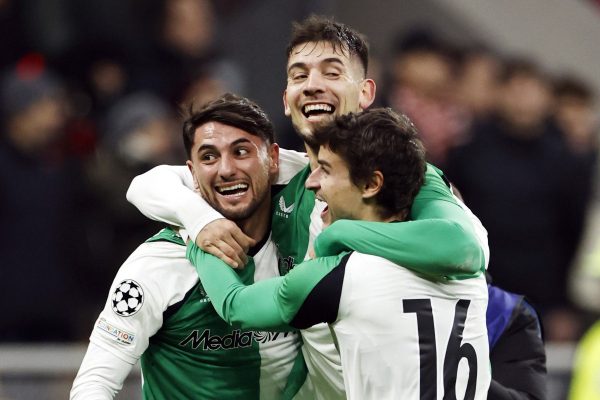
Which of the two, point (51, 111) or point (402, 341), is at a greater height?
point (51, 111)

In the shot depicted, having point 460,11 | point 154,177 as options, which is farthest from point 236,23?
point 154,177

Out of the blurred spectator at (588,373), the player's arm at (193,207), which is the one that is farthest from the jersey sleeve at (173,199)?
the blurred spectator at (588,373)

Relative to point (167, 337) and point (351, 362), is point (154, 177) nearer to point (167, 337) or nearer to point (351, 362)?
point (167, 337)

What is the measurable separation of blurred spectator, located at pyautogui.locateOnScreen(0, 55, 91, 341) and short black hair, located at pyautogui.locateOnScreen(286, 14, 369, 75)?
9.76 feet

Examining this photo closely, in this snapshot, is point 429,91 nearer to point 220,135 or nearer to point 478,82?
point 478,82

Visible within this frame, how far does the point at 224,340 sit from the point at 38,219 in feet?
10.5

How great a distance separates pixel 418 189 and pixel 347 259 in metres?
0.36

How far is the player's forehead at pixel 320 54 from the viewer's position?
4824 mm

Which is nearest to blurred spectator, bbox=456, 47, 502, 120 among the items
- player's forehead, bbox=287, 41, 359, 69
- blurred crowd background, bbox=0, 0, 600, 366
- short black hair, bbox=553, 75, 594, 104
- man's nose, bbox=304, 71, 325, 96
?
blurred crowd background, bbox=0, 0, 600, 366

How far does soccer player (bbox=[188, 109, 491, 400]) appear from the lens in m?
4.00

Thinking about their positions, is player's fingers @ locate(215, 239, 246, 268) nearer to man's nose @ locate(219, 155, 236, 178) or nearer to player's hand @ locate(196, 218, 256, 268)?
player's hand @ locate(196, 218, 256, 268)

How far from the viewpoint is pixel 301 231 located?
4.74 metres

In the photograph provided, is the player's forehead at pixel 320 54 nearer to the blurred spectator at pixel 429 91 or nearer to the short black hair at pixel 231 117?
the short black hair at pixel 231 117

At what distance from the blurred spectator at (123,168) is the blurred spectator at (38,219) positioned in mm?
111
